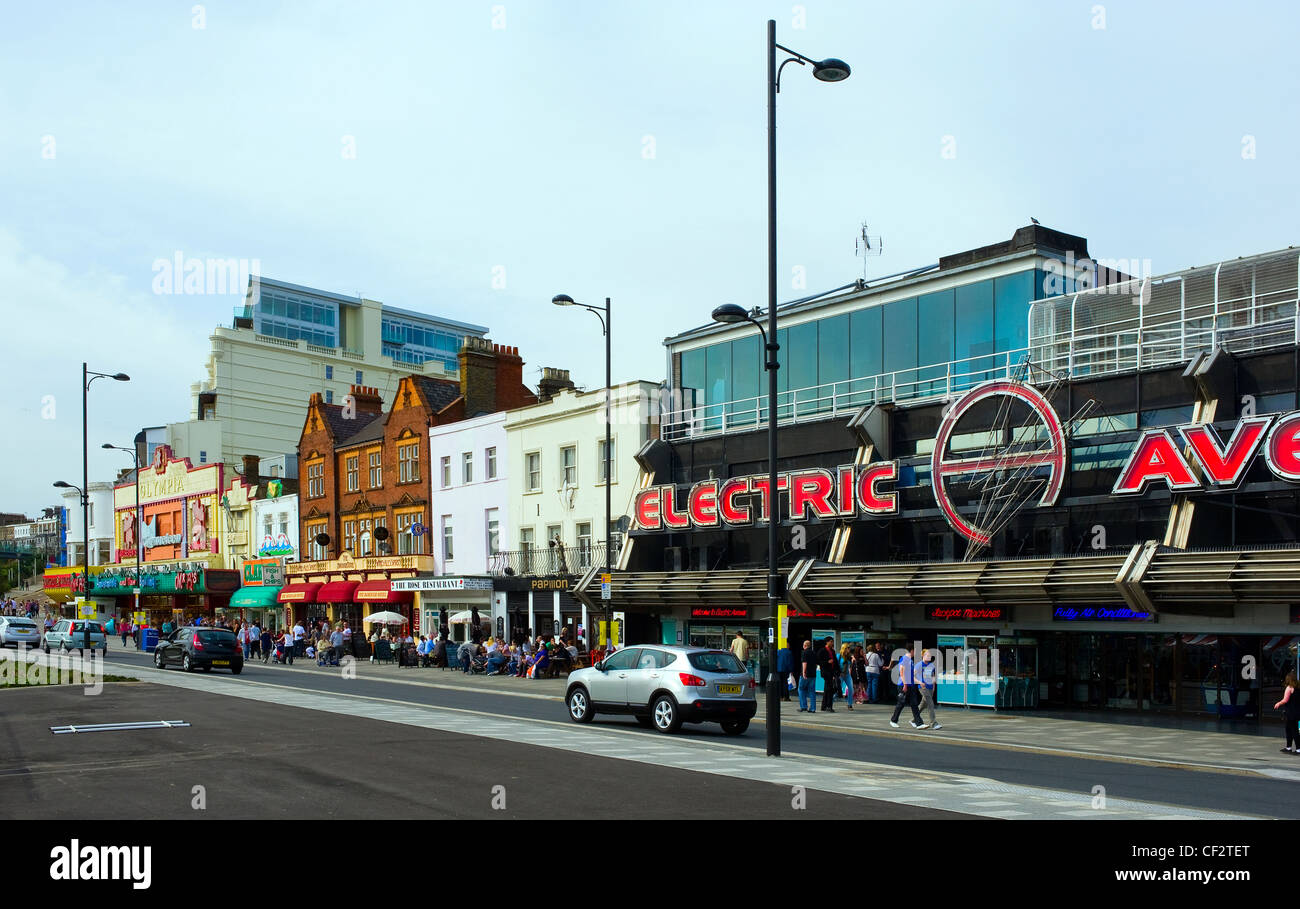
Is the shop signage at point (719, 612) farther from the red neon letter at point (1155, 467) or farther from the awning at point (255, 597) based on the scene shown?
the awning at point (255, 597)

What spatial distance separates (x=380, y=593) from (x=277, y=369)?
3505cm

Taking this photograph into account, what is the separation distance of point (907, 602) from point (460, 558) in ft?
85.4

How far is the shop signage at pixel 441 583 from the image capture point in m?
45.8

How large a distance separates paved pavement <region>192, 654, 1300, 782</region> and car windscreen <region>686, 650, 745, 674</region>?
10.4 feet

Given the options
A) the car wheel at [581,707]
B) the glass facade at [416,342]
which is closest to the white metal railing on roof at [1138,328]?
the car wheel at [581,707]

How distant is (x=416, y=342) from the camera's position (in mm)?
109250

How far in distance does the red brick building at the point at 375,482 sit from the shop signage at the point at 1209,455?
32.6 m

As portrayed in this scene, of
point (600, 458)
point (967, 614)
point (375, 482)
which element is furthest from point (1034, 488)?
point (375, 482)

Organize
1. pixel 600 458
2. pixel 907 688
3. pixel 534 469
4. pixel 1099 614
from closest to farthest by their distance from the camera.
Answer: pixel 907 688 → pixel 1099 614 → pixel 600 458 → pixel 534 469

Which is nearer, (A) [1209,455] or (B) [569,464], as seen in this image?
(A) [1209,455]

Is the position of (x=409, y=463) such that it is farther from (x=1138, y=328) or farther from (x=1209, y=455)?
(x=1209, y=455)

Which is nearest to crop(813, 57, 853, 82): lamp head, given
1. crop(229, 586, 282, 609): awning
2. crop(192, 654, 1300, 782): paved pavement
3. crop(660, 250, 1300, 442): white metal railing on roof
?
crop(660, 250, 1300, 442): white metal railing on roof

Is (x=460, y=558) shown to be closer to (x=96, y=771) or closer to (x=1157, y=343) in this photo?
(x=1157, y=343)
